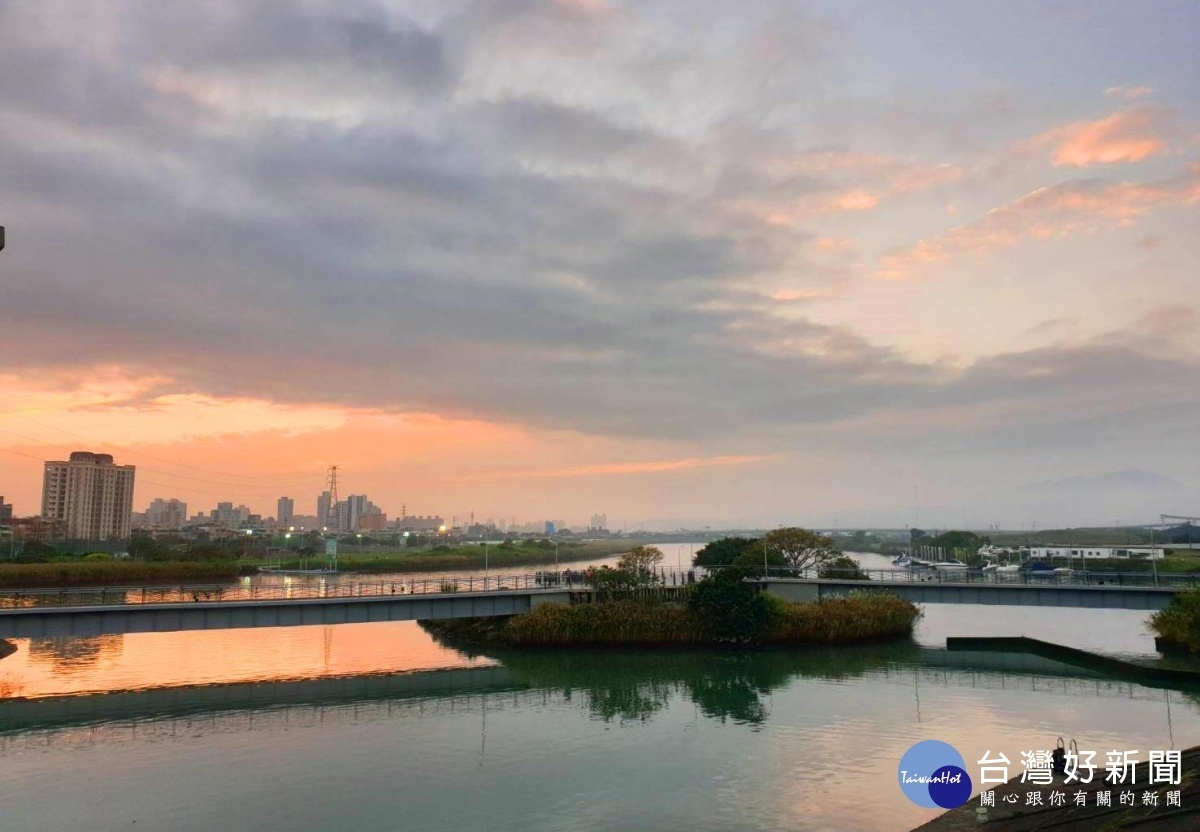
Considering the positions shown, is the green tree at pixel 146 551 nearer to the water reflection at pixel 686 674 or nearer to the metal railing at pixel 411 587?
the metal railing at pixel 411 587

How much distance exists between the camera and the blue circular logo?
1117 inches

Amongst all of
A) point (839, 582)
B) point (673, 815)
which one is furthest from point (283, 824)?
Answer: point (839, 582)

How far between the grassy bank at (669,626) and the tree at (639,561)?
3471 millimetres

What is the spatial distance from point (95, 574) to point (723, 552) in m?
88.1

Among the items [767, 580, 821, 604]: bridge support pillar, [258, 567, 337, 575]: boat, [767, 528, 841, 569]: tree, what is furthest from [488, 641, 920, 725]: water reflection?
[258, 567, 337, 575]: boat

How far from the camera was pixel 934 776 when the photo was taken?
30.8m

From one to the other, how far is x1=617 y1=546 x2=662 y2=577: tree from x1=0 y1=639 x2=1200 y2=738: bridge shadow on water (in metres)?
9.03

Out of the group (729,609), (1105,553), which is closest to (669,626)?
(729,609)

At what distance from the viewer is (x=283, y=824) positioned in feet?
85.4

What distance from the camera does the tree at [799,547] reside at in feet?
261

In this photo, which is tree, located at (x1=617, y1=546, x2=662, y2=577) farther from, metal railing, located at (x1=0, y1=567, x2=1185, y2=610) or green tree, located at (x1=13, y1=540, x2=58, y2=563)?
green tree, located at (x1=13, y1=540, x2=58, y2=563)

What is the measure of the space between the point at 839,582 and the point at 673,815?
49191 millimetres

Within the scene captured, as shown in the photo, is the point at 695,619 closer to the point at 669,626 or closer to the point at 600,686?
the point at 669,626

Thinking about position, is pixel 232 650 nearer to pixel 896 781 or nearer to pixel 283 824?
pixel 283 824
